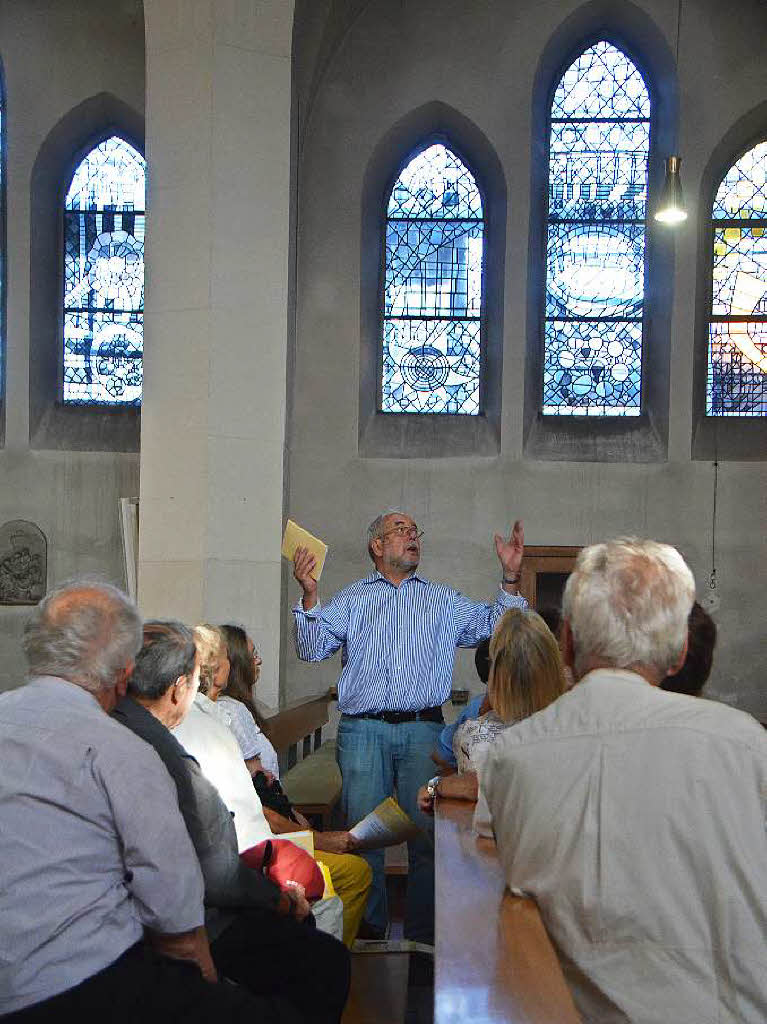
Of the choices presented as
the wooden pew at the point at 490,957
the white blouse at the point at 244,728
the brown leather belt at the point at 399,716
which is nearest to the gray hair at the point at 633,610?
the wooden pew at the point at 490,957

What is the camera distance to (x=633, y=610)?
2.03 m

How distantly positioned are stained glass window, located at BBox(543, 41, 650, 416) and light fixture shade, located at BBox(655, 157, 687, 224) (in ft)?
8.45

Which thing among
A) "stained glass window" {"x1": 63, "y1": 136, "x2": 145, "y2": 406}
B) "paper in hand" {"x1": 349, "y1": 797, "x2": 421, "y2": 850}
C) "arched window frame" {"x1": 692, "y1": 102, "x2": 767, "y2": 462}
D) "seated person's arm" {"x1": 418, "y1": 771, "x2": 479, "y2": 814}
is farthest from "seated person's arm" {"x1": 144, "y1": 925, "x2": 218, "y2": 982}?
"stained glass window" {"x1": 63, "y1": 136, "x2": 145, "y2": 406}

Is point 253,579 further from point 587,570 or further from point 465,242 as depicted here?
point 587,570

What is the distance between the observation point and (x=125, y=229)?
35.3 feet

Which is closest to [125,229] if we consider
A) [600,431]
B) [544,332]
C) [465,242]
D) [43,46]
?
[43,46]

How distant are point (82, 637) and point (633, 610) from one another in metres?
1.09

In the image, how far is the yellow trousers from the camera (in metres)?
3.99

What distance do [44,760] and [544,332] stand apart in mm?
8540

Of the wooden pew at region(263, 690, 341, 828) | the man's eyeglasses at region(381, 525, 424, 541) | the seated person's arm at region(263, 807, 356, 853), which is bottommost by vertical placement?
the wooden pew at region(263, 690, 341, 828)

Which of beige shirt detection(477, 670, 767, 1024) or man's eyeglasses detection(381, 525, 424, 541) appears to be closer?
beige shirt detection(477, 670, 767, 1024)

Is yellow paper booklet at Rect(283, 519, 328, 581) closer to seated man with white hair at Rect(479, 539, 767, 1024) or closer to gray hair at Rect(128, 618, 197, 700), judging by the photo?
gray hair at Rect(128, 618, 197, 700)

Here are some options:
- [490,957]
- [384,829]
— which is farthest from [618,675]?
[384,829]

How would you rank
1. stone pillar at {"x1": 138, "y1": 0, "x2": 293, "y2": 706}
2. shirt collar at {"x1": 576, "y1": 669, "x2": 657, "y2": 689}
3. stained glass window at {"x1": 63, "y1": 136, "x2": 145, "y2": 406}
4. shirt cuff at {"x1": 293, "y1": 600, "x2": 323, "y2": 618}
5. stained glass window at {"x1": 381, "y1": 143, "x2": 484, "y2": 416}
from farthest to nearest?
stained glass window at {"x1": 63, "y1": 136, "x2": 145, "y2": 406} < stained glass window at {"x1": 381, "y1": 143, "x2": 484, "y2": 416} < stone pillar at {"x1": 138, "y1": 0, "x2": 293, "y2": 706} < shirt cuff at {"x1": 293, "y1": 600, "x2": 323, "y2": 618} < shirt collar at {"x1": 576, "y1": 669, "x2": 657, "y2": 689}
